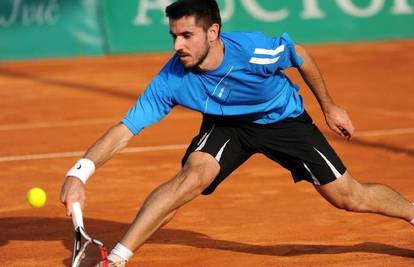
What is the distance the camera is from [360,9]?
20.2 meters

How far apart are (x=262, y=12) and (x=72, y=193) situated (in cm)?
1498

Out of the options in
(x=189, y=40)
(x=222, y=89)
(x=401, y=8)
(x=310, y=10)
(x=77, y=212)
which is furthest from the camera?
(x=401, y=8)

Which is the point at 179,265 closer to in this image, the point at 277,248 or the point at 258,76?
the point at 277,248

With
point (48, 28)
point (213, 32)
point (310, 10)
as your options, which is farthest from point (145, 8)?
point (213, 32)

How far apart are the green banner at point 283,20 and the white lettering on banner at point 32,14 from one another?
0.96 metres

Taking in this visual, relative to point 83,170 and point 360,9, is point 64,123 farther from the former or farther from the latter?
point 360,9

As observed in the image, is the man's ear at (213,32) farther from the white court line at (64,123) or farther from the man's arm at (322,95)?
the white court line at (64,123)

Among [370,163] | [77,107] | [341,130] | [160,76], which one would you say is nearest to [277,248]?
[341,130]

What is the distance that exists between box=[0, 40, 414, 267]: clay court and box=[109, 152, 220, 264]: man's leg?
0.83m

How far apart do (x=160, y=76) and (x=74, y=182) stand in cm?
94

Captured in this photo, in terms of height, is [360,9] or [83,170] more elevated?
[83,170]

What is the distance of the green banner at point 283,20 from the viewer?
1955 centimetres

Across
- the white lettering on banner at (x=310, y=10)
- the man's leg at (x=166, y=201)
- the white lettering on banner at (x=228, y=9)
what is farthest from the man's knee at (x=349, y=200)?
the white lettering on banner at (x=310, y=10)

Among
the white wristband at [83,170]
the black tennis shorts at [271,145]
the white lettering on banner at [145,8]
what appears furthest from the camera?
the white lettering on banner at [145,8]
